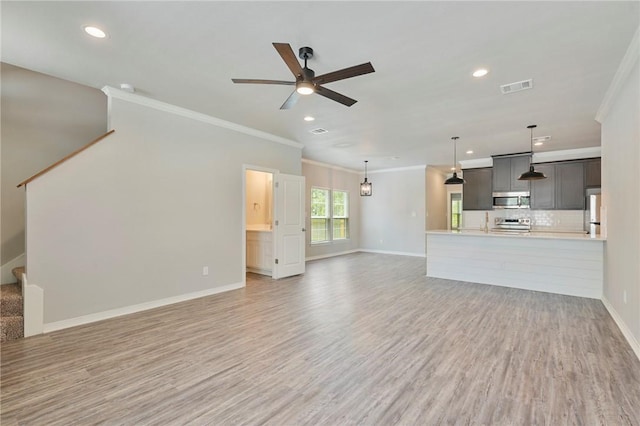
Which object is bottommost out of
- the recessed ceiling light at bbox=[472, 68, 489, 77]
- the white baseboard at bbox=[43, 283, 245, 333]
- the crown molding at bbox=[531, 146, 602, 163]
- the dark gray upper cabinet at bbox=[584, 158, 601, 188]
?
the white baseboard at bbox=[43, 283, 245, 333]

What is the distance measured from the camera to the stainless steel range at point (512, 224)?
24.3 ft

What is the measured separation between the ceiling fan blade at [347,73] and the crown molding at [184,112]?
2.66 meters

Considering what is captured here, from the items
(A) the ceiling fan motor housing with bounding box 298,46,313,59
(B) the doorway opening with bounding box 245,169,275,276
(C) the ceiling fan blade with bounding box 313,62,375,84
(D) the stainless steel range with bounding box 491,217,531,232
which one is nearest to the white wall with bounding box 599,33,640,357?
(C) the ceiling fan blade with bounding box 313,62,375,84

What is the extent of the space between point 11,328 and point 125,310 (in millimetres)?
1028

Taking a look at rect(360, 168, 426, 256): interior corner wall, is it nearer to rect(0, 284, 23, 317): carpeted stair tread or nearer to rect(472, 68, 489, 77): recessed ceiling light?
rect(472, 68, 489, 77): recessed ceiling light

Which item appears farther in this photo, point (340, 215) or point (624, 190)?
point (340, 215)

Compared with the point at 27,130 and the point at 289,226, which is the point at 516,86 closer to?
the point at 289,226

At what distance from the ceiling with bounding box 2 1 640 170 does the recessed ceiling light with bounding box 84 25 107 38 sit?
6cm

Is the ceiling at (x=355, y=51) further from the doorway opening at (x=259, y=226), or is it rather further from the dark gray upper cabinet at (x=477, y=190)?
the dark gray upper cabinet at (x=477, y=190)

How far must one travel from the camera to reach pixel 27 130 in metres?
4.04

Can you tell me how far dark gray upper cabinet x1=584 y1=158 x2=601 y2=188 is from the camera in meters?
6.53

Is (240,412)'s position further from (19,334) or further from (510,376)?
(19,334)

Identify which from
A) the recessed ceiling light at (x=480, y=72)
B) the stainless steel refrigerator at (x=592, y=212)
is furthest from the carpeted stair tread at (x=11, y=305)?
the stainless steel refrigerator at (x=592, y=212)

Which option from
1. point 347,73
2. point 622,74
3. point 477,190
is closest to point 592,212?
point 477,190
